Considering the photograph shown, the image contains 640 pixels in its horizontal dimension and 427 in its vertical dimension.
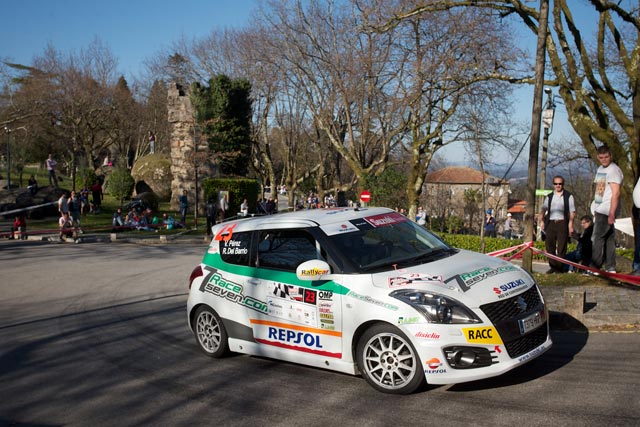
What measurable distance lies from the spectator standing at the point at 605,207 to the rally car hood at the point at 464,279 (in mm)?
4123

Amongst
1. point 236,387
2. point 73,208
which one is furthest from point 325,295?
point 73,208

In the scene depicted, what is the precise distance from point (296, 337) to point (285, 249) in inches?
40.8

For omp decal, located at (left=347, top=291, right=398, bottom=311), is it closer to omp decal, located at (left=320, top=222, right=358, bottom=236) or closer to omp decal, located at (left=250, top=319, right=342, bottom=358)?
omp decal, located at (left=250, top=319, right=342, bottom=358)

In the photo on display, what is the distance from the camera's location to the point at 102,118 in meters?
50.2

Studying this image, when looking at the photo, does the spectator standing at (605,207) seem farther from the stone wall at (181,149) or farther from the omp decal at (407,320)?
the stone wall at (181,149)

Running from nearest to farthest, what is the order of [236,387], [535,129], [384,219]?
1. [236,387]
2. [384,219]
3. [535,129]

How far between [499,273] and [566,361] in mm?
1373

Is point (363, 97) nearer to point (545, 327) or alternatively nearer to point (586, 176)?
point (586, 176)

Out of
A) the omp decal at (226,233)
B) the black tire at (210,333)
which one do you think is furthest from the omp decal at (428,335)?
the omp decal at (226,233)

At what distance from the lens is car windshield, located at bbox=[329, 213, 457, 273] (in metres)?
6.31

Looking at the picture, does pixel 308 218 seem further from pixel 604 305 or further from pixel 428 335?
pixel 604 305

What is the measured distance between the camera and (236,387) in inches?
246

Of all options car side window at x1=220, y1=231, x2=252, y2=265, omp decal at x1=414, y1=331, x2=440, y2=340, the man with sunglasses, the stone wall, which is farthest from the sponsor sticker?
the stone wall

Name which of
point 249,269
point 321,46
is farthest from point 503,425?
A: point 321,46
